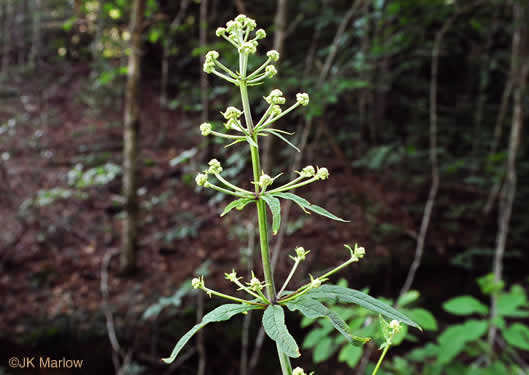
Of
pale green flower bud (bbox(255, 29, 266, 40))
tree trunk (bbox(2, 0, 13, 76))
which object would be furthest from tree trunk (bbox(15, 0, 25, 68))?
pale green flower bud (bbox(255, 29, 266, 40))

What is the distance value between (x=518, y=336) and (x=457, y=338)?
1.25 ft

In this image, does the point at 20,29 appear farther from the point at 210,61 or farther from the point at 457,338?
the point at 457,338

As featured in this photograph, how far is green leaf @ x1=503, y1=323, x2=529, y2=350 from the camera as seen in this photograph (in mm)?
2443

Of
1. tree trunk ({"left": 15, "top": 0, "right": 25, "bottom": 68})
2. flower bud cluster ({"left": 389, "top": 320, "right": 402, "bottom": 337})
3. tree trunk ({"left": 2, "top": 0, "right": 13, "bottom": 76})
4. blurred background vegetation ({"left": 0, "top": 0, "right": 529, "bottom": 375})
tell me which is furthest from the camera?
tree trunk ({"left": 15, "top": 0, "right": 25, "bottom": 68})

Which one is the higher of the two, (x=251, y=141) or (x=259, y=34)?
(x=259, y=34)

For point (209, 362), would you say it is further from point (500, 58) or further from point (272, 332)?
point (500, 58)

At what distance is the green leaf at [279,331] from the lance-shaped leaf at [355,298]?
9 cm

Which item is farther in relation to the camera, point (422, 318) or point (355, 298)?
point (422, 318)

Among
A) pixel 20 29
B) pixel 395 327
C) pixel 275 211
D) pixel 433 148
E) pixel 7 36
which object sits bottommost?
pixel 395 327

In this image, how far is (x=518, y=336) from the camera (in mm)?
2521

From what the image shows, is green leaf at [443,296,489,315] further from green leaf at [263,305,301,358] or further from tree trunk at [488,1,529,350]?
green leaf at [263,305,301,358]

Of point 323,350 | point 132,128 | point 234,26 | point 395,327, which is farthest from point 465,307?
point 132,128

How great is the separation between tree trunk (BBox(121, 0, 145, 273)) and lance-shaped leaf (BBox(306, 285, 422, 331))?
400cm

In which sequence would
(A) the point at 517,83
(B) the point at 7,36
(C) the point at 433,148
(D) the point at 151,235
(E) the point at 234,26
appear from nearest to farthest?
(E) the point at 234,26, (C) the point at 433,148, (A) the point at 517,83, (D) the point at 151,235, (B) the point at 7,36
